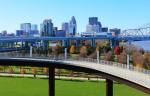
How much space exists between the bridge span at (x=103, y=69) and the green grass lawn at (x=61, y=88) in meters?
6.63

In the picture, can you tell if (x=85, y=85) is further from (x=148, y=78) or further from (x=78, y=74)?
(x=148, y=78)

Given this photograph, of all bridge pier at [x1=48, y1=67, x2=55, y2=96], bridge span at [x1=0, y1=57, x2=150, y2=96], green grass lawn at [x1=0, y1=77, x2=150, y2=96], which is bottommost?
green grass lawn at [x1=0, y1=77, x2=150, y2=96]

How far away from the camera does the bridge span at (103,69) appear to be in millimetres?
38541

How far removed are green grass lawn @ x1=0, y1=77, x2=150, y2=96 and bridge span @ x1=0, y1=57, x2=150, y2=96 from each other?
6.63 metres

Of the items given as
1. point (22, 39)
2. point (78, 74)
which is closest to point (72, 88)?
point (78, 74)

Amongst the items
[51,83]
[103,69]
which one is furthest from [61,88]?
[103,69]

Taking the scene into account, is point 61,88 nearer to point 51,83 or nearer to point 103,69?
point 51,83

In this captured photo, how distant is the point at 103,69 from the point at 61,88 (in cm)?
2688

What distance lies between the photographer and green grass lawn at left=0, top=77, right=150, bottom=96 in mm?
69438

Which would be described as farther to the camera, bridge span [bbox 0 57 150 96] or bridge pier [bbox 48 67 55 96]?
bridge pier [bbox 48 67 55 96]

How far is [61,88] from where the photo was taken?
7538 centimetres

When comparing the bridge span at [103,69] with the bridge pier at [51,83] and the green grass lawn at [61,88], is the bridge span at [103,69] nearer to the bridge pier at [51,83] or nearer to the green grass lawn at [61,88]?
the bridge pier at [51,83]

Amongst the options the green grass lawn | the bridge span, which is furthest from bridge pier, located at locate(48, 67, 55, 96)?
the green grass lawn

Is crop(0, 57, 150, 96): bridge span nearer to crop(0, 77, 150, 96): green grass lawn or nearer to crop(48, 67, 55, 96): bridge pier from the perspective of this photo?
crop(48, 67, 55, 96): bridge pier
